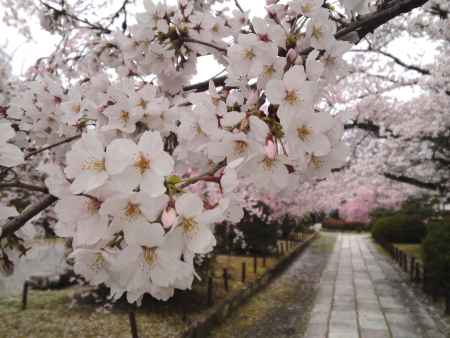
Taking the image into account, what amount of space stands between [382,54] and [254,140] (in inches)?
395

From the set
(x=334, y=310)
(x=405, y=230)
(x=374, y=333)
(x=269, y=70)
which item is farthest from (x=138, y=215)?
(x=405, y=230)

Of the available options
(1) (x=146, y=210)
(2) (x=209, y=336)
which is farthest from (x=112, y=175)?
(2) (x=209, y=336)

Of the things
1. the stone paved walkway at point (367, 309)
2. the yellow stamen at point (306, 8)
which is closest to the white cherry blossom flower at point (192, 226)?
the yellow stamen at point (306, 8)

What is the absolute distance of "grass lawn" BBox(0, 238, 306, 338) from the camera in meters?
5.18

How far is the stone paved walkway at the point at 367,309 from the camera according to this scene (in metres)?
5.82

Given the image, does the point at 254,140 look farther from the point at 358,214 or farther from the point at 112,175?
the point at 358,214

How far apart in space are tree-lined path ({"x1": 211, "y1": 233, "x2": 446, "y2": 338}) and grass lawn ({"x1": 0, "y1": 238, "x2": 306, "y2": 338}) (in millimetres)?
561

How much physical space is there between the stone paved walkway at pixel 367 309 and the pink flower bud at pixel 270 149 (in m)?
5.15

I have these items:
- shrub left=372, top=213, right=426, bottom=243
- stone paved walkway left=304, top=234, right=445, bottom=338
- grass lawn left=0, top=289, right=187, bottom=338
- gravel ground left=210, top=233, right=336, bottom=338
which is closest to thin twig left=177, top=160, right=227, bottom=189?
grass lawn left=0, top=289, right=187, bottom=338

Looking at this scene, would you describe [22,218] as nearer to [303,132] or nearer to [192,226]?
[192,226]

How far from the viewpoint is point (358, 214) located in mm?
36000

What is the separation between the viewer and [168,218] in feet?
2.97

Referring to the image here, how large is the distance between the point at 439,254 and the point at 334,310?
1.85m

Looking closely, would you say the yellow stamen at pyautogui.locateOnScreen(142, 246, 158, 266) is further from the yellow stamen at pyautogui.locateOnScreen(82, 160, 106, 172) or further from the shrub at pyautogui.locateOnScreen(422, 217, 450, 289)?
the shrub at pyautogui.locateOnScreen(422, 217, 450, 289)
